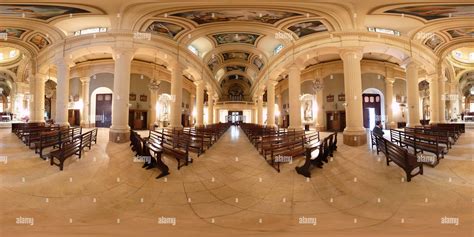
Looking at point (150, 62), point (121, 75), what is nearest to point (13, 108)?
point (150, 62)

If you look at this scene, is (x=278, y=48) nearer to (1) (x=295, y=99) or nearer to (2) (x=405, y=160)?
(1) (x=295, y=99)

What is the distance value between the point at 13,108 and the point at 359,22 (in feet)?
109

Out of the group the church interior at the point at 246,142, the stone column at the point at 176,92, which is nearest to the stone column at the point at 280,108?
the church interior at the point at 246,142

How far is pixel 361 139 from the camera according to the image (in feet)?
27.9

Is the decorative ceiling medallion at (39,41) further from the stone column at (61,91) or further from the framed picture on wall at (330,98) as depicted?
the framed picture on wall at (330,98)

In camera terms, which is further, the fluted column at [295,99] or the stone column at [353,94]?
the fluted column at [295,99]

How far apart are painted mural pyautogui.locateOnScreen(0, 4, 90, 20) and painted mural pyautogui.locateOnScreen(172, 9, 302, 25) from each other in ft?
12.4

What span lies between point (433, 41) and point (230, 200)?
48.4 ft

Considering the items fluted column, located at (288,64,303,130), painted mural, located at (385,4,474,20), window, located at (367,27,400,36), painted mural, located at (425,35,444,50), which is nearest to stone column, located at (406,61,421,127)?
painted mural, located at (425,35,444,50)

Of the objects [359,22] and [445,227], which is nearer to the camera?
[445,227]

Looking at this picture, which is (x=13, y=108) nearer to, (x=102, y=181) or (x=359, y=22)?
(x=102, y=181)

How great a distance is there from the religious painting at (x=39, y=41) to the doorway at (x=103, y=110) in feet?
23.9

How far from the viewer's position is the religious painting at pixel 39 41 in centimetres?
1138

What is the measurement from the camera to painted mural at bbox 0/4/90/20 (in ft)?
23.7
